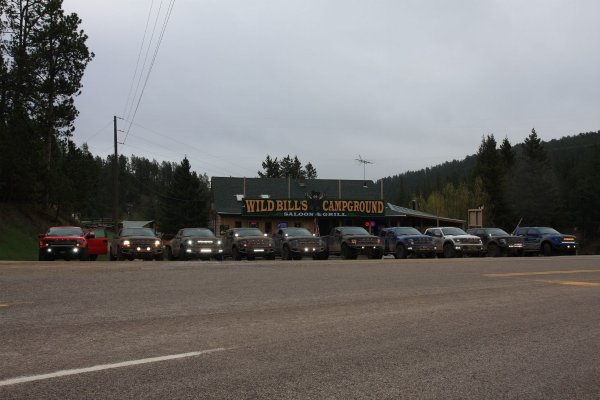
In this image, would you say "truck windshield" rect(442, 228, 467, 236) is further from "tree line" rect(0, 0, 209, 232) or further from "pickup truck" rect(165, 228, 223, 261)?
"tree line" rect(0, 0, 209, 232)

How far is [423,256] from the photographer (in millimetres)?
31266

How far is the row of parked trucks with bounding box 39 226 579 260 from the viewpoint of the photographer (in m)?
24.3

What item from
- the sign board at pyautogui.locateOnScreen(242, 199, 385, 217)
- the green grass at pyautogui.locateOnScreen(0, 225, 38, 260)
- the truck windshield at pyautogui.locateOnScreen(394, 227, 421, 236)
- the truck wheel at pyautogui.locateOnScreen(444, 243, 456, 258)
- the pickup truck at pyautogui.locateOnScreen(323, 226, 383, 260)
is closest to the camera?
the pickup truck at pyautogui.locateOnScreen(323, 226, 383, 260)

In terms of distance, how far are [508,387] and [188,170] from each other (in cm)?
7598

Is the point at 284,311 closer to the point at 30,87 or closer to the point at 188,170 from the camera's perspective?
the point at 30,87

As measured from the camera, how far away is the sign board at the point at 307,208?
2127 inches

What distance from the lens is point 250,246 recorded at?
83.3ft

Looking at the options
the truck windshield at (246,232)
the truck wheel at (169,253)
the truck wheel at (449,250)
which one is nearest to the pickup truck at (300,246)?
the truck windshield at (246,232)

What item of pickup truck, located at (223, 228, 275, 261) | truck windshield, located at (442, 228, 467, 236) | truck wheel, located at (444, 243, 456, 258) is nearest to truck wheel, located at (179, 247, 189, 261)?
pickup truck, located at (223, 228, 275, 261)

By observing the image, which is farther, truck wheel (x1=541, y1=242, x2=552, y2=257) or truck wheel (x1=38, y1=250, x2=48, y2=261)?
truck wheel (x1=541, y1=242, x2=552, y2=257)

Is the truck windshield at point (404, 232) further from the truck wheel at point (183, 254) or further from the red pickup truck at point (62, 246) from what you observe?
the red pickup truck at point (62, 246)

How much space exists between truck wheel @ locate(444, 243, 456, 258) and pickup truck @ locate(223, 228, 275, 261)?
9644 millimetres

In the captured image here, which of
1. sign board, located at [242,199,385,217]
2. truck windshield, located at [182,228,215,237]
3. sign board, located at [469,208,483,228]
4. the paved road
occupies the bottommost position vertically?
the paved road

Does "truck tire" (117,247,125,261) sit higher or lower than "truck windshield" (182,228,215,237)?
lower
